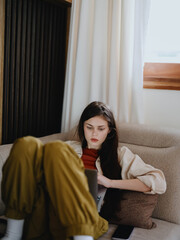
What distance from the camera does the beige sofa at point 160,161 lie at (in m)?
1.54

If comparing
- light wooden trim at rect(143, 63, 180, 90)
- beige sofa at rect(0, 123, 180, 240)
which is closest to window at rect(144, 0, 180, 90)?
light wooden trim at rect(143, 63, 180, 90)

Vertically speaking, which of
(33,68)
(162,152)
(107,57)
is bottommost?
(162,152)

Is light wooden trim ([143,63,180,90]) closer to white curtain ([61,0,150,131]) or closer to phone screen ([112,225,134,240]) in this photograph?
white curtain ([61,0,150,131])

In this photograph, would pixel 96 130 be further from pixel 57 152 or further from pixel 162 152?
pixel 57 152

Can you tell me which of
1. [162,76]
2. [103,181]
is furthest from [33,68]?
[103,181]

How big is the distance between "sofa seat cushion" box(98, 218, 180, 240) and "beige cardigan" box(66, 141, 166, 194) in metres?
0.17

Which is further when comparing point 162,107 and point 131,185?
point 162,107

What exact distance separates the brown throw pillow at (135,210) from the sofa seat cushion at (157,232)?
29 mm

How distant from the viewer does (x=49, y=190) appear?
1179mm

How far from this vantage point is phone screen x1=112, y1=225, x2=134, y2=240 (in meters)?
1.43

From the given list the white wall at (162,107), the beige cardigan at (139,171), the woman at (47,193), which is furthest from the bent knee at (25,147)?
the white wall at (162,107)

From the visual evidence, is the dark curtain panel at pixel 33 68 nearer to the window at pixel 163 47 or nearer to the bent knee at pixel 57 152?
the window at pixel 163 47

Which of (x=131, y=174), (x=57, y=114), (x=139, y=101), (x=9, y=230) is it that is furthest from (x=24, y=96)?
(x=9, y=230)

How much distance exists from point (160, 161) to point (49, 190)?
0.74m
